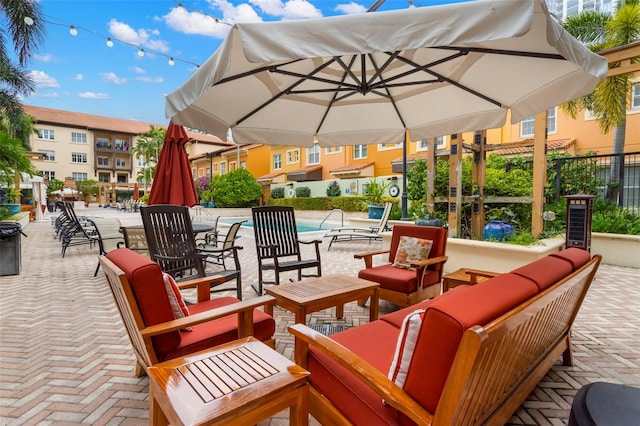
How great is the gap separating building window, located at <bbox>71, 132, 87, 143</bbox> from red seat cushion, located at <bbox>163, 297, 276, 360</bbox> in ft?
156

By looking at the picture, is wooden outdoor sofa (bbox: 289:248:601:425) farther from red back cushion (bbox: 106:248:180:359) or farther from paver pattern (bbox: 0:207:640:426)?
red back cushion (bbox: 106:248:180:359)

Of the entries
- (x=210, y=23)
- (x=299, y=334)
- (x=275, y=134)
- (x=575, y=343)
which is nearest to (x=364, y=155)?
(x=210, y=23)

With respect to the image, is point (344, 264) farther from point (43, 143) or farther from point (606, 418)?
point (43, 143)

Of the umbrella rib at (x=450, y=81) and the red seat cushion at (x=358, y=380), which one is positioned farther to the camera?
the umbrella rib at (x=450, y=81)

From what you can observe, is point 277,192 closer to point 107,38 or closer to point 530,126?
point 107,38

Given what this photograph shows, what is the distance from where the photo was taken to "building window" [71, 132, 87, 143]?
39469 millimetres

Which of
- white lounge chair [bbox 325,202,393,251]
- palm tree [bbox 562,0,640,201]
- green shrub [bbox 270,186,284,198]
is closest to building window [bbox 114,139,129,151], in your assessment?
green shrub [bbox 270,186,284,198]

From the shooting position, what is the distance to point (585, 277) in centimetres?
210

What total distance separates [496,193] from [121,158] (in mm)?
48313

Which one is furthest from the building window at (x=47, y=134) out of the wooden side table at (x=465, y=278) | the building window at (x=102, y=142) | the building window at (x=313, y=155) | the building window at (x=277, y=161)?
the wooden side table at (x=465, y=278)

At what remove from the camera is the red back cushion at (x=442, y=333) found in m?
1.08

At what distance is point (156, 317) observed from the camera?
5.76ft

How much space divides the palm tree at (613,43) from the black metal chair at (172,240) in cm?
952

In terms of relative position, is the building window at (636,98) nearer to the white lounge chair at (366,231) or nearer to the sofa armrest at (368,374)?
the white lounge chair at (366,231)
